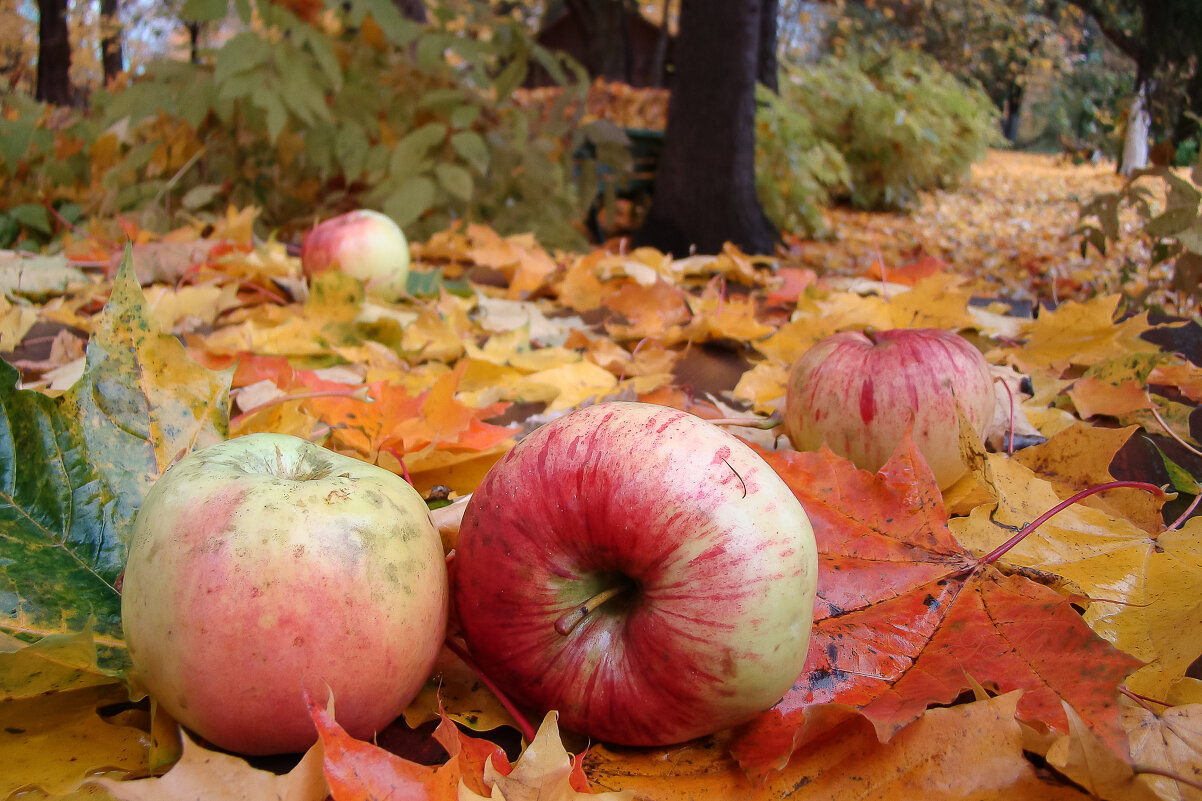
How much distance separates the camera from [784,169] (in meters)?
7.15

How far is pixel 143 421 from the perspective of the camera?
0.83 m

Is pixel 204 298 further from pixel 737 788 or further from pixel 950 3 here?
pixel 950 3

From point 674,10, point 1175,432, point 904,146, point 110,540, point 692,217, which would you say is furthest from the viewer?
point 674,10

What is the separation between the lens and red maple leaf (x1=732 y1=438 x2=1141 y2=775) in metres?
0.65

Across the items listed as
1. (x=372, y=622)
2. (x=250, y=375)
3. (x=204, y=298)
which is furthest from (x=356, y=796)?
(x=204, y=298)

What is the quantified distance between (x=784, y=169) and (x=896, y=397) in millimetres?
6608

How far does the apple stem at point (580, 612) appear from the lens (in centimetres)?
67

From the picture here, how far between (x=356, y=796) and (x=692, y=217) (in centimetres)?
413

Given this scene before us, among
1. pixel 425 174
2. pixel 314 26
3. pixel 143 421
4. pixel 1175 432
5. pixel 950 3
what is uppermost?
pixel 950 3

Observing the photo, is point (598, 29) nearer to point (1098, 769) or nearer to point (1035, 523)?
point (1035, 523)

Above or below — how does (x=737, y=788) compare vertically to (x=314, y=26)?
below

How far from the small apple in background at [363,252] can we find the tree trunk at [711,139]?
2.47 metres

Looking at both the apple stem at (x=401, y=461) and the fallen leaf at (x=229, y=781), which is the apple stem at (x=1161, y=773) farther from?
the apple stem at (x=401, y=461)

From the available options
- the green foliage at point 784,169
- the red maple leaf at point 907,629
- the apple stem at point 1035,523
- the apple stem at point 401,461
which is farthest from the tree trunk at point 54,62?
the apple stem at point 1035,523
